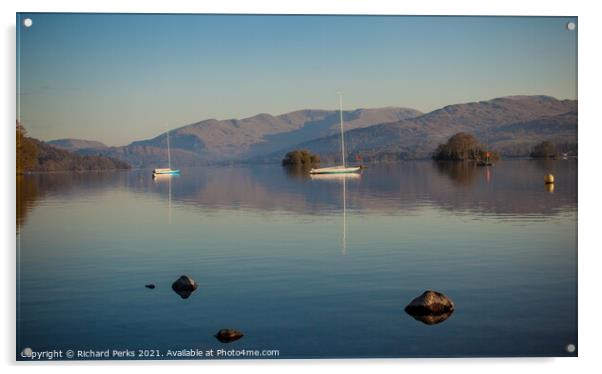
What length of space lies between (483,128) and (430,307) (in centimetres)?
3523

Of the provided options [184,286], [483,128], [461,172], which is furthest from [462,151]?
[184,286]

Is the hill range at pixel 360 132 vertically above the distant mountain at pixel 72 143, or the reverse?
the hill range at pixel 360 132

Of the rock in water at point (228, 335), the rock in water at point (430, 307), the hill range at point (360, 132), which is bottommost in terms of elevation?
the rock in water at point (228, 335)

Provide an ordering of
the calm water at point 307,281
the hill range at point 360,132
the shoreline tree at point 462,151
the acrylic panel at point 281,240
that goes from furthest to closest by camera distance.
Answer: the shoreline tree at point 462,151
the hill range at point 360,132
the acrylic panel at point 281,240
the calm water at point 307,281

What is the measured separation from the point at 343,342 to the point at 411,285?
3142mm

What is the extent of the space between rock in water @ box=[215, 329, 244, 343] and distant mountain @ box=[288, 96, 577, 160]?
7073 millimetres

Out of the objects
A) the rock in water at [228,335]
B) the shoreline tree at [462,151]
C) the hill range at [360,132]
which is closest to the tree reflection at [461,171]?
the shoreline tree at [462,151]

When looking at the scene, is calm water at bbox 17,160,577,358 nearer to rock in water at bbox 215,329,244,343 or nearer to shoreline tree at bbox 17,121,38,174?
rock in water at bbox 215,329,244,343

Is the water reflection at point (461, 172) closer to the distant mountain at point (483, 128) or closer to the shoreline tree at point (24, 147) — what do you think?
the distant mountain at point (483, 128)

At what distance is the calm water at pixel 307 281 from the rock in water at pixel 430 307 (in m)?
0.17

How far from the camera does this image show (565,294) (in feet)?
39.5

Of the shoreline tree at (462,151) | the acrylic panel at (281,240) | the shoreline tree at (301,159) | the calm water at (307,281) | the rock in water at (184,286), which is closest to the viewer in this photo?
the calm water at (307,281)

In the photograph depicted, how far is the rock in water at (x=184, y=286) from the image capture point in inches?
504
